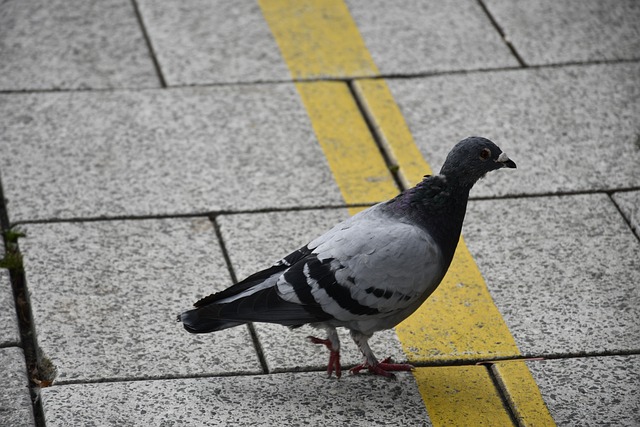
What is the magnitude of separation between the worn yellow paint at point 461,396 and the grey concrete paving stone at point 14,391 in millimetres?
1575

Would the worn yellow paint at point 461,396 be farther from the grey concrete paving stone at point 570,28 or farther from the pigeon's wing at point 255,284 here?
the grey concrete paving stone at point 570,28

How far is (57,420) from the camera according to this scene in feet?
11.7

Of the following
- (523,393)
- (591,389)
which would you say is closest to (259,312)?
(523,393)

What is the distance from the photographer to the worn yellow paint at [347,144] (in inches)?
198

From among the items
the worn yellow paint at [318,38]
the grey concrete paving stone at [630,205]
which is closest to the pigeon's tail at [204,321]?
the grey concrete paving stone at [630,205]

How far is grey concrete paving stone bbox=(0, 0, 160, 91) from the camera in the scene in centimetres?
575

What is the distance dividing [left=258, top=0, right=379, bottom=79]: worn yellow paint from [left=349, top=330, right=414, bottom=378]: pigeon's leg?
2.53 m

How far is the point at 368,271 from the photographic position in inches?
141

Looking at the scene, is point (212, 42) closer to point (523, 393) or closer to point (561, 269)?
point (561, 269)

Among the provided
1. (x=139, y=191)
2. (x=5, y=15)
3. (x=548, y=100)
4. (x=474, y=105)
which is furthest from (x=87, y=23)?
(x=548, y=100)

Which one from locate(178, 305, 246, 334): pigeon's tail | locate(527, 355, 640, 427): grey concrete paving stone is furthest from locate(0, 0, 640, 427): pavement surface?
locate(178, 305, 246, 334): pigeon's tail

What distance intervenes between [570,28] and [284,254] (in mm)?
3088

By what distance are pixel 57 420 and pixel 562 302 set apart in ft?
7.51

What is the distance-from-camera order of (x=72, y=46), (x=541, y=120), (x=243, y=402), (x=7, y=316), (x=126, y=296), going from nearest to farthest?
(x=243, y=402)
(x=7, y=316)
(x=126, y=296)
(x=541, y=120)
(x=72, y=46)
